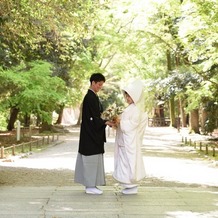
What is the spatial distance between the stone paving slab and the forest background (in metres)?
4.61

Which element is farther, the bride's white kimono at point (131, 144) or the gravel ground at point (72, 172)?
the gravel ground at point (72, 172)

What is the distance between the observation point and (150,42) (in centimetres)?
2273

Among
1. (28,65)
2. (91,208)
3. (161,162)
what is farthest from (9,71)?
(91,208)

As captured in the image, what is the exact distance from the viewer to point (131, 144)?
7055 millimetres

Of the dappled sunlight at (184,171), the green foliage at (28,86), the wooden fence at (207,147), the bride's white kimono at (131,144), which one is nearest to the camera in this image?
the bride's white kimono at (131,144)

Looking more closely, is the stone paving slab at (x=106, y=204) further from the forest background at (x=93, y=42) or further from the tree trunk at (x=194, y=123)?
the tree trunk at (x=194, y=123)

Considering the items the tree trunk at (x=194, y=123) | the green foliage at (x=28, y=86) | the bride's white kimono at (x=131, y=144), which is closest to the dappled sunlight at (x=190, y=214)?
the bride's white kimono at (x=131, y=144)

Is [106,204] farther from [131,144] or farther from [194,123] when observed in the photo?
[194,123]

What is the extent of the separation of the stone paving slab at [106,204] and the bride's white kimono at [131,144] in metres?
0.33

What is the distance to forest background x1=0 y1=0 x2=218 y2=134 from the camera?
11086 mm

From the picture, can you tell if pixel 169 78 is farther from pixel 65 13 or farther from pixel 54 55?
pixel 65 13

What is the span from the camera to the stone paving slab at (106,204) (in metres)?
5.51

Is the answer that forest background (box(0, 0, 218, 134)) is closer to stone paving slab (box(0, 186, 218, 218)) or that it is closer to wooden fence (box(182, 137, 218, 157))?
wooden fence (box(182, 137, 218, 157))

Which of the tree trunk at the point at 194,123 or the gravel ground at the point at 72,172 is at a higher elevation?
the tree trunk at the point at 194,123
